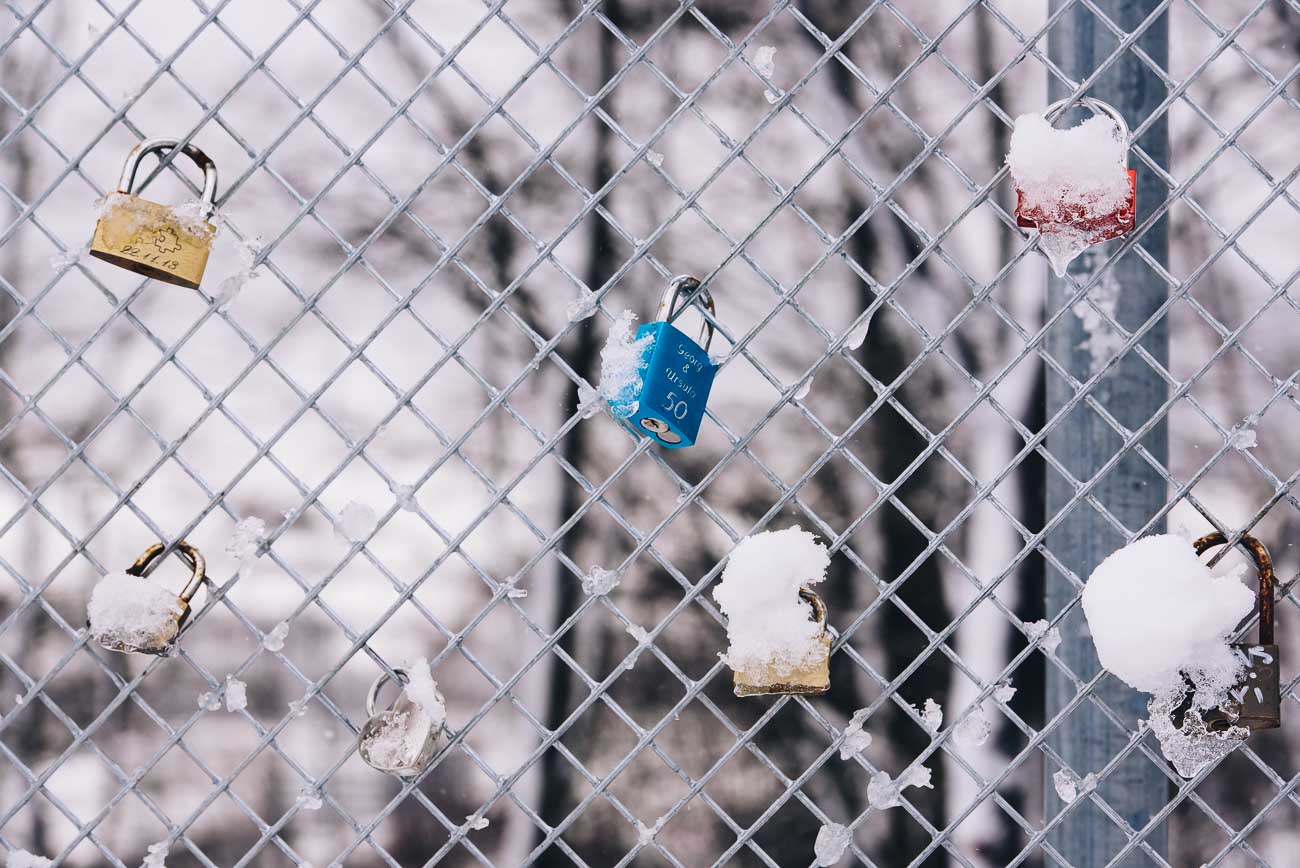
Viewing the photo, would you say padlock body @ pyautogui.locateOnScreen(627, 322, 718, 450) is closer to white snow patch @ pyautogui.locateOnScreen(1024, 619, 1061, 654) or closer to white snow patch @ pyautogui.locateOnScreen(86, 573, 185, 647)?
white snow patch @ pyautogui.locateOnScreen(1024, 619, 1061, 654)

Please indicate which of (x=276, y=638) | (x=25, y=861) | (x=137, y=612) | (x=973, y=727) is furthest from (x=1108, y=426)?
(x=25, y=861)

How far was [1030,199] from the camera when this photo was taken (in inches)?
32.9

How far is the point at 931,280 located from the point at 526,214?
73cm

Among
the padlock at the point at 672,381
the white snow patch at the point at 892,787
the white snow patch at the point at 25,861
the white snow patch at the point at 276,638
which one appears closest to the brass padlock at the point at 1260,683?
the white snow patch at the point at 892,787

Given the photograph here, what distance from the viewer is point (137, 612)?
0.92 metres

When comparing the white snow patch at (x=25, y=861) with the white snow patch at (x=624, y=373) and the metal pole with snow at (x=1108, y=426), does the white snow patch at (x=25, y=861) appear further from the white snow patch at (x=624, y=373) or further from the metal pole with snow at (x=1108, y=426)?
the metal pole with snow at (x=1108, y=426)

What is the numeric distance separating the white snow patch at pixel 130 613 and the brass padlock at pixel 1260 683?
33.0 inches

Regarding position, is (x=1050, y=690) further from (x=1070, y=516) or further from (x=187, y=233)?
(x=187, y=233)

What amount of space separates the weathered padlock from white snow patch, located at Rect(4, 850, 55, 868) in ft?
0.72

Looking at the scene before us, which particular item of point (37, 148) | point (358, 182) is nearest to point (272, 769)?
point (358, 182)

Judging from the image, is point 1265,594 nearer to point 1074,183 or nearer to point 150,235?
point 1074,183

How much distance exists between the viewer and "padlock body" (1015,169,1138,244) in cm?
82

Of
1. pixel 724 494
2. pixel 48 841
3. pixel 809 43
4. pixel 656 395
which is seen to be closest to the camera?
pixel 656 395

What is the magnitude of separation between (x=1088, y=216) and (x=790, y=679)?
0.42 meters
